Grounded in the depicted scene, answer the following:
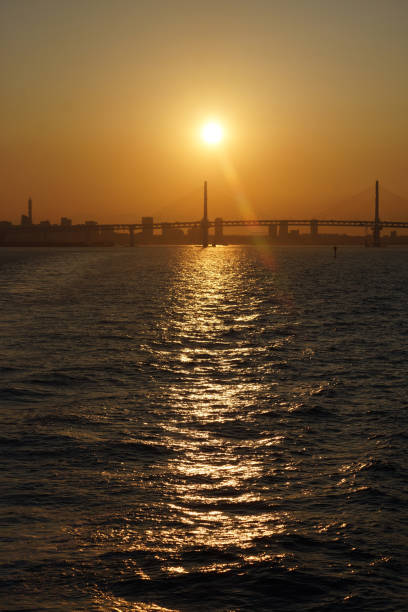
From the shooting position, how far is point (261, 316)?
38812 millimetres

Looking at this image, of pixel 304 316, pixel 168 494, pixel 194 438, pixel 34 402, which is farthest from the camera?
pixel 304 316

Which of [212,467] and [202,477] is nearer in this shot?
[202,477]

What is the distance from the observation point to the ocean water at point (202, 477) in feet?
25.3

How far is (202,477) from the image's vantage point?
36.4 feet

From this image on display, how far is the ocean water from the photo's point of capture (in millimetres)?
7711

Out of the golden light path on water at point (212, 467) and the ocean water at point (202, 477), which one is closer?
the ocean water at point (202, 477)

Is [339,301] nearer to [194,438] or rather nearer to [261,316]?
[261,316]

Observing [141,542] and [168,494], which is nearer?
[141,542]

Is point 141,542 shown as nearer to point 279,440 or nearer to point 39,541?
point 39,541

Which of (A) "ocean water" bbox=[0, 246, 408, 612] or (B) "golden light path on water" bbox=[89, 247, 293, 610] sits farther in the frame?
(B) "golden light path on water" bbox=[89, 247, 293, 610]

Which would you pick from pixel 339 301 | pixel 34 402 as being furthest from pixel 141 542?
pixel 339 301

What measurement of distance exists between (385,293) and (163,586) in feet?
170

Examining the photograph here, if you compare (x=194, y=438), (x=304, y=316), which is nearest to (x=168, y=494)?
(x=194, y=438)

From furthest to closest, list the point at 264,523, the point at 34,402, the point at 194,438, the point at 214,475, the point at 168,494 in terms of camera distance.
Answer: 1. the point at 34,402
2. the point at 194,438
3. the point at 214,475
4. the point at 168,494
5. the point at 264,523
